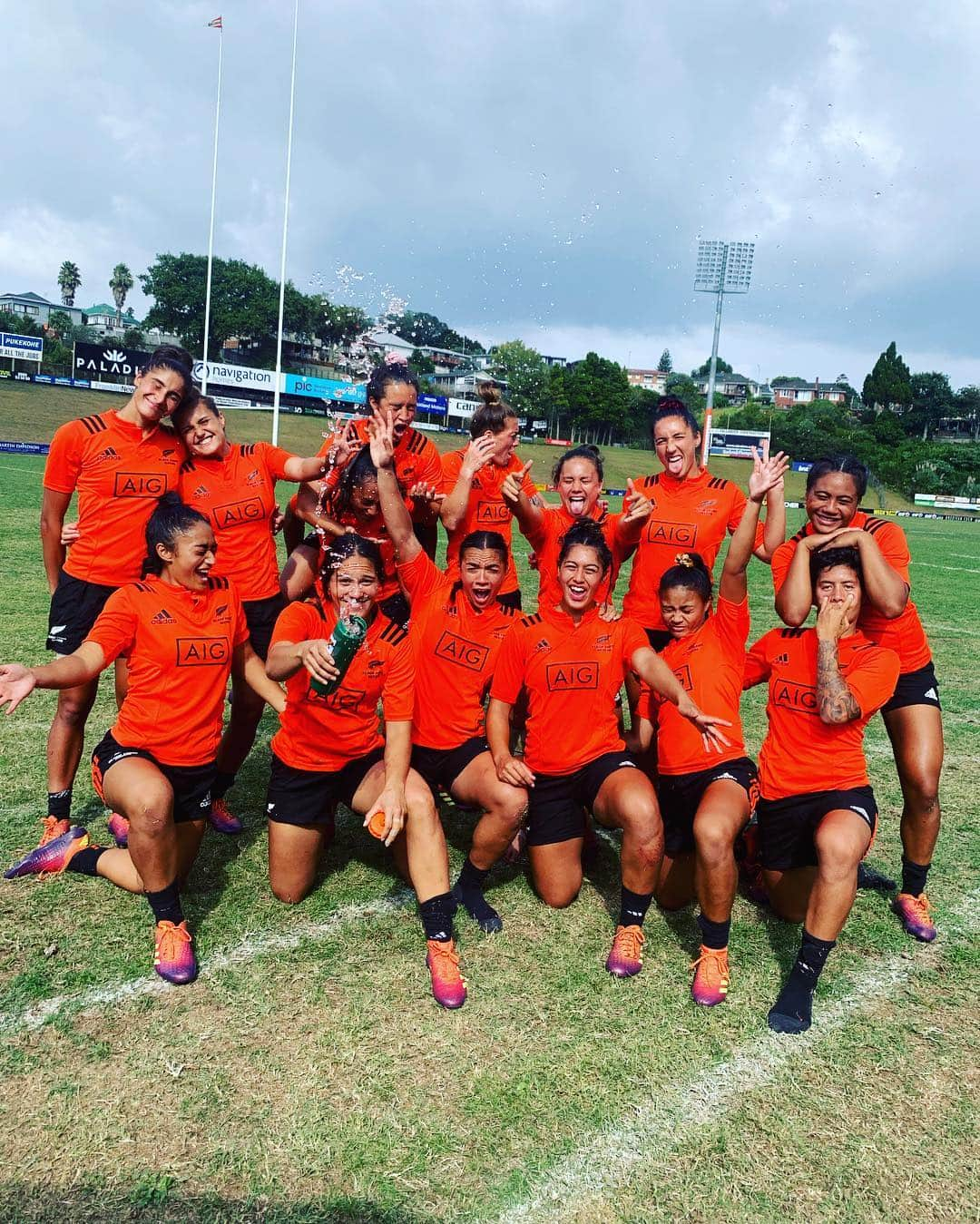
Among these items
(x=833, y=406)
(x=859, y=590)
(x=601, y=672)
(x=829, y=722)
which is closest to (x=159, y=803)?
(x=601, y=672)

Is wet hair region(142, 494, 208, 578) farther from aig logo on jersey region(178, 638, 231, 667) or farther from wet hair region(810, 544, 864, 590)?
wet hair region(810, 544, 864, 590)

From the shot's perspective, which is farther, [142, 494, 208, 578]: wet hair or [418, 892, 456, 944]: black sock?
[142, 494, 208, 578]: wet hair

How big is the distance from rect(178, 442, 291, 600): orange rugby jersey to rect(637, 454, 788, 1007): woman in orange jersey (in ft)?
7.45

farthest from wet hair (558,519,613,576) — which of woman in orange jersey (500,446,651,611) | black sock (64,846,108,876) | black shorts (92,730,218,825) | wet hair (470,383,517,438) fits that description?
black sock (64,846,108,876)

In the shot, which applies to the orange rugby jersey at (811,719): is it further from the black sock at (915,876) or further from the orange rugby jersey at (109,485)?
the orange rugby jersey at (109,485)

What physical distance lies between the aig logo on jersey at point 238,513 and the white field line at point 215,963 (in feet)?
7.11

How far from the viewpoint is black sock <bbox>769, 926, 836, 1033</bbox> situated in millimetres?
3262

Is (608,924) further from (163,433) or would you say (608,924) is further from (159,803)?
(163,433)

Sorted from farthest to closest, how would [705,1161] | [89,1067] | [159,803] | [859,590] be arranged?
[859,590] → [159,803] → [89,1067] → [705,1161]

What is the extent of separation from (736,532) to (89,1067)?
138 inches

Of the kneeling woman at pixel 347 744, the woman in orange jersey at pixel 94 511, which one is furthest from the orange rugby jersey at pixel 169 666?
the woman in orange jersey at pixel 94 511

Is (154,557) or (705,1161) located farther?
(154,557)

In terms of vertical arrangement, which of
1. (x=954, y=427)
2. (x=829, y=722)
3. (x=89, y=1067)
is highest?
(x=954, y=427)

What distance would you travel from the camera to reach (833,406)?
82625 mm
